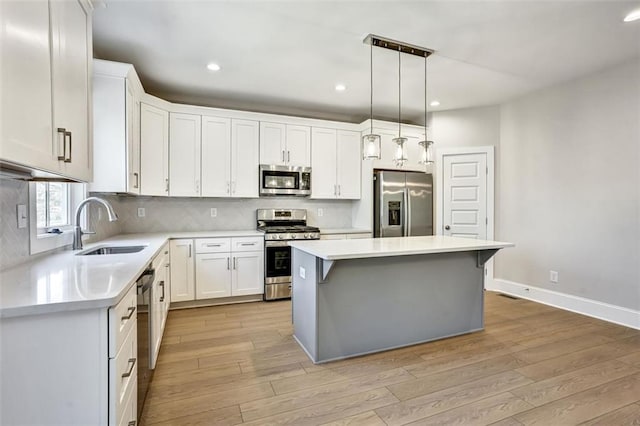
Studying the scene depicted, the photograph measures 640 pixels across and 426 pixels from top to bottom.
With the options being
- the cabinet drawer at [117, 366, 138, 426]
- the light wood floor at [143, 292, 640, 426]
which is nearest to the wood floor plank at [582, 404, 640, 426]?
the light wood floor at [143, 292, 640, 426]

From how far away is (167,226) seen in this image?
409 cm

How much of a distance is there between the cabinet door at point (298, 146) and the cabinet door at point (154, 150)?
5.07 feet

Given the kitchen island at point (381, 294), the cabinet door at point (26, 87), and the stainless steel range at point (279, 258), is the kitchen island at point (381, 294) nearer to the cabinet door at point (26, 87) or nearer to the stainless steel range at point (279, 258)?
the stainless steel range at point (279, 258)

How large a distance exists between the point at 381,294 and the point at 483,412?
1.04 meters

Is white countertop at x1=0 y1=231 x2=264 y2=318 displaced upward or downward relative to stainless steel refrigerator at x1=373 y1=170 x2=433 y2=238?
downward

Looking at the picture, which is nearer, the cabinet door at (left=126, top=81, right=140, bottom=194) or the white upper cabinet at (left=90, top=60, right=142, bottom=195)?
the white upper cabinet at (left=90, top=60, right=142, bottom=195)

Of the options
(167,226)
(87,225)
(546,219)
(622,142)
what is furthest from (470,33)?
(167,226)

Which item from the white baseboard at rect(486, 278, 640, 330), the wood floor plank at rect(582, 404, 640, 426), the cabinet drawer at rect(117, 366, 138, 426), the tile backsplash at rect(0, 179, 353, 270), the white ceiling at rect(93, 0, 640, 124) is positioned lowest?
the wood floor plank at rect(582, 404, 640, 426)

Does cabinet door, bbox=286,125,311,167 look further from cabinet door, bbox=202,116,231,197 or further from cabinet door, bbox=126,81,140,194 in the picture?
cabinet door, bbox=126,81,140,194

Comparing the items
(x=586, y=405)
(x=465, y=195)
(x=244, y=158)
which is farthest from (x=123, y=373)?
(x=465, y=195)

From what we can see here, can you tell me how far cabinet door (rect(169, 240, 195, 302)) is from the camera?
3.63 m

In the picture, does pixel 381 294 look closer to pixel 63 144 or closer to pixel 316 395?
pixel 316 395

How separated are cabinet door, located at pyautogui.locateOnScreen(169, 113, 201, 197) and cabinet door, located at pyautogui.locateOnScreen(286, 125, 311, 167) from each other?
1.19m

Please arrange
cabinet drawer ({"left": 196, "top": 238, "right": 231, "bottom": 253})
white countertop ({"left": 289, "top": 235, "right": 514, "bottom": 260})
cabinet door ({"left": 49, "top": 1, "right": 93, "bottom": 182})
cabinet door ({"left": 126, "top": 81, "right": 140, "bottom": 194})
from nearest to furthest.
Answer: cabinet door ({"left": 49, "top": 1, "right": 93, "bottom": 182}) → white countertop ({"left": 289, "top": 235, "right": 514, "bottom": 260}) → cabinet door ({"left": 126, "top": 81, "right": 140, "bottom": 194}) → cabinet drawer ({"left": 196, "top": 238, "right": 231, "bottom": 253})
